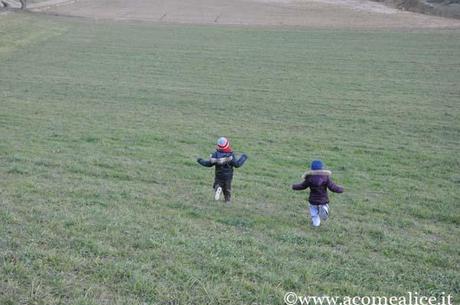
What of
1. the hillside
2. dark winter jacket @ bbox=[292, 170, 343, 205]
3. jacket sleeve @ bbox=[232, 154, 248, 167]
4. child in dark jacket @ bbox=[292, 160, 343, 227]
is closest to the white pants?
child in dark jacket @ bbox=[292, 160, 343, 227]

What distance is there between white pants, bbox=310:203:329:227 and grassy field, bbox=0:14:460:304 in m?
0.22

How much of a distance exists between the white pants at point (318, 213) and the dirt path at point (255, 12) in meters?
40.5

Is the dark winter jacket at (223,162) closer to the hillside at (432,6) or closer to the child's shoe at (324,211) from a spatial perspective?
the child's shoe at (324,211)

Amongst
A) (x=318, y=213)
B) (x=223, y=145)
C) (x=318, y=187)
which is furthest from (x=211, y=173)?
(x=318, y=187)

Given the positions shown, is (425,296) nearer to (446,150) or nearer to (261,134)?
(446,150)

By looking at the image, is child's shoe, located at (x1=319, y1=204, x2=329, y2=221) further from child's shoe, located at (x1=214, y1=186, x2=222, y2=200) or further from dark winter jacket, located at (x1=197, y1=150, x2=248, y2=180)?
child's shoe, located at (x1=214, y1=186, x2=222, y2=200)

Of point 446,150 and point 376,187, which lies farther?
point 446,150

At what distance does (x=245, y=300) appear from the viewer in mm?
6703

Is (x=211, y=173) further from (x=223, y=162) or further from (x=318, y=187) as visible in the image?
(x=318, y=187)

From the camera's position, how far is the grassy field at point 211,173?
24.0ft

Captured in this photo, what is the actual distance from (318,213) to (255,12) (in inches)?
1963

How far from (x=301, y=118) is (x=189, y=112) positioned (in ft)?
16.5

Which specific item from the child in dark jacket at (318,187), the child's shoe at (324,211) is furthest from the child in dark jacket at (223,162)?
the child's shoe at (324,211)

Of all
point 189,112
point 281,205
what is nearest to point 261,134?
point 189,112
